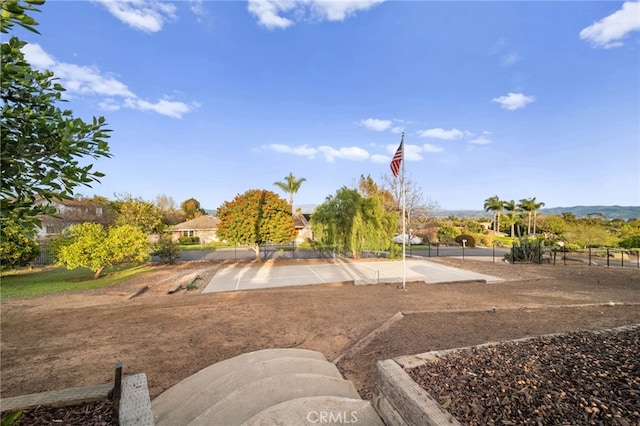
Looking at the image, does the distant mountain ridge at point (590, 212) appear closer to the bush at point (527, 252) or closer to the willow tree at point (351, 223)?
the willow tree at point (351, 223)

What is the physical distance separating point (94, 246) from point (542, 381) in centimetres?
1622

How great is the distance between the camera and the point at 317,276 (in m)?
14.9

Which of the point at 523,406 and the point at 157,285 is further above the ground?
the point at 523,406

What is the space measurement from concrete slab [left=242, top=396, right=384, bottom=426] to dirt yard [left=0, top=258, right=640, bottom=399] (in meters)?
0.61

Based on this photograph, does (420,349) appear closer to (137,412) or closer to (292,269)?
(137,412)

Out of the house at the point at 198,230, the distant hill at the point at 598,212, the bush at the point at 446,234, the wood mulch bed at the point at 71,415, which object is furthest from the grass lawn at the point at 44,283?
the bush at the point at 446,234

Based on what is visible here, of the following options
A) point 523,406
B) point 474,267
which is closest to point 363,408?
point 523,406

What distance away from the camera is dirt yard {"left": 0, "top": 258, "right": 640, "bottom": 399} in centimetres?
481

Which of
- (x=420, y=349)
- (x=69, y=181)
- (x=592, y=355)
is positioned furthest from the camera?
(x=420, y=349)

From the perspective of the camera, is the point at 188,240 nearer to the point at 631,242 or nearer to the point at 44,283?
the point at 44,283

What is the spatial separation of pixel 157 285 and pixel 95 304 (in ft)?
11.4

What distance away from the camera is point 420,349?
4906mm

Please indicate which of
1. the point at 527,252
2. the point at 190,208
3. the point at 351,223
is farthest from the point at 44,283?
the point at 190,208

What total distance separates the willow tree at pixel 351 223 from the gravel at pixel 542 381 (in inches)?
692
